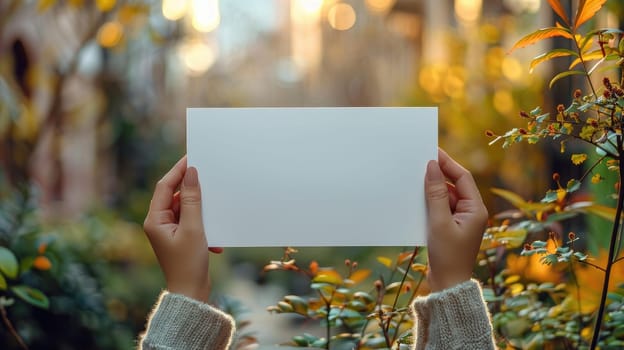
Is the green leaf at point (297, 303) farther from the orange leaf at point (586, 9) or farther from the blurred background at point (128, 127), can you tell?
the orange leaf at point (586, 9)

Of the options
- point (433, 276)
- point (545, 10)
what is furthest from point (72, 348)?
point (545, 10)

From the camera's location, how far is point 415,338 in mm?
1059

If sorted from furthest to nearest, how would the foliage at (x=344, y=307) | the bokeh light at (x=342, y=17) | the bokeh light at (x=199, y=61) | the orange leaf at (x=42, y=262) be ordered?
the bokeh light at (x=342, y=17) → the bokeh light at (x=199, y=61) → the orange leaf at (x=42, y=262) → the foliage at (x=344, y=307)

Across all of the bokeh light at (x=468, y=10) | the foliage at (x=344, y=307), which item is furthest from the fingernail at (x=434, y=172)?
the bokeh light at (x=468, y=10)

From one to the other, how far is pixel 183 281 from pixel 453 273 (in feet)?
1.29

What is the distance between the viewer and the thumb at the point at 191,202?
105cm

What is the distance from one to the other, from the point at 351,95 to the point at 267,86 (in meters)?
6.07

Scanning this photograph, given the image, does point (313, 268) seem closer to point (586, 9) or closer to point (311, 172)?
point (311, 172)

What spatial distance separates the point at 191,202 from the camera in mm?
1062

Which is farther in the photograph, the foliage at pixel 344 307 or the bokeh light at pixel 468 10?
the bokeh light at pixel 468 10

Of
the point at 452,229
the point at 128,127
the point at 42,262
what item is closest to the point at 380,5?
the point at 128,127

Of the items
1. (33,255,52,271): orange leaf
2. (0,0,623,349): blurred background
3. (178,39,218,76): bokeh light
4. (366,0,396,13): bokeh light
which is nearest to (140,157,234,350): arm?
(0,0,623,349): blurred background

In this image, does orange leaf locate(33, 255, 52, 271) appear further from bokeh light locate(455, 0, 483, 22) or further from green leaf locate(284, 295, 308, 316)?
bokeh light locate(455, 0, 483, 22)

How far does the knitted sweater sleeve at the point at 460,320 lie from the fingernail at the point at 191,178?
0.39 meters
